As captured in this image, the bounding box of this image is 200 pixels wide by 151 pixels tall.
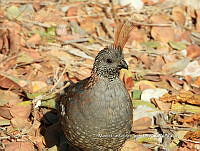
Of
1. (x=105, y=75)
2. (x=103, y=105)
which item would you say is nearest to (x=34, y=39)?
(x=105, y=75)

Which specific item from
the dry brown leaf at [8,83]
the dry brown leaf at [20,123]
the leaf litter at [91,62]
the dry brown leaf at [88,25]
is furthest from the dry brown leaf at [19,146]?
the dry brown leaf at [88,25]

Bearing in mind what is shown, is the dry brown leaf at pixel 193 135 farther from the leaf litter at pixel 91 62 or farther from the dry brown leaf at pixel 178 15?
the dry brown leaf at pixel 178 15

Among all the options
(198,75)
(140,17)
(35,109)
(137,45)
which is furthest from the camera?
(140,17)

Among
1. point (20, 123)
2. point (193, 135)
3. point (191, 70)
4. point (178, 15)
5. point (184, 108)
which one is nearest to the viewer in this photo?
point (193, 135)

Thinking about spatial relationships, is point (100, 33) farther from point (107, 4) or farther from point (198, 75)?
point (198, 75)

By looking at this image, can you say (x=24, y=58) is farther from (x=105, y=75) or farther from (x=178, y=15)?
(x=178, y=15)

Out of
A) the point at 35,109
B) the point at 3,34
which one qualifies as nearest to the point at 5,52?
the point at 3,34
